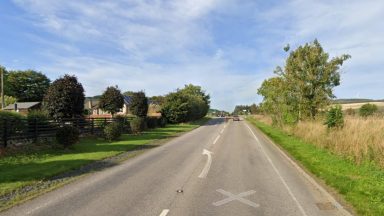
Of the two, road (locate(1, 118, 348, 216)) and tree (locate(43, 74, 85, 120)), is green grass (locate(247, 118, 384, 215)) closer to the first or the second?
road (locate(1, 118, 348, 216))

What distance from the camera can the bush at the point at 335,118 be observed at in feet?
75.2

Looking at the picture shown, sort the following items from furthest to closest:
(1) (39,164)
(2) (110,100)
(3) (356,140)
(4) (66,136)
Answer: (2) (110,100), (4) (66,136), (3) (356,140), (1) (39,164)


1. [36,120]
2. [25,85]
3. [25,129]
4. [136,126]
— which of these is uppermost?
[25,85]

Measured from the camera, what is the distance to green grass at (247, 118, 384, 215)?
8.58 metres

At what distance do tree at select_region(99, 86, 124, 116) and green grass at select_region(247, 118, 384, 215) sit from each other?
92.8 ft

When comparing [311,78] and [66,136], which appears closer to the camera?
[66,136]

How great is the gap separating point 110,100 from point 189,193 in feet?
111

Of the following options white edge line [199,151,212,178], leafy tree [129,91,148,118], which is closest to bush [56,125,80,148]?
white edge line [199,151,212,178]

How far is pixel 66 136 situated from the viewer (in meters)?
19.4

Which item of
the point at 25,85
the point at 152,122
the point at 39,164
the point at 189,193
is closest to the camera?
the point at 189,193

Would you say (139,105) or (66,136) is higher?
(139,105)

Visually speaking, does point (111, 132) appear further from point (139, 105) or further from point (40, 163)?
point (139, 105)

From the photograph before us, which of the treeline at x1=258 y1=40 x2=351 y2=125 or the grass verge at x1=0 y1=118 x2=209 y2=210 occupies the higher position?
the treeline at x1=258 y1=40 x2=351 y2=125

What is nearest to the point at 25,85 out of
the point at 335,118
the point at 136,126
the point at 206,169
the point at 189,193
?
the point at 136,126
